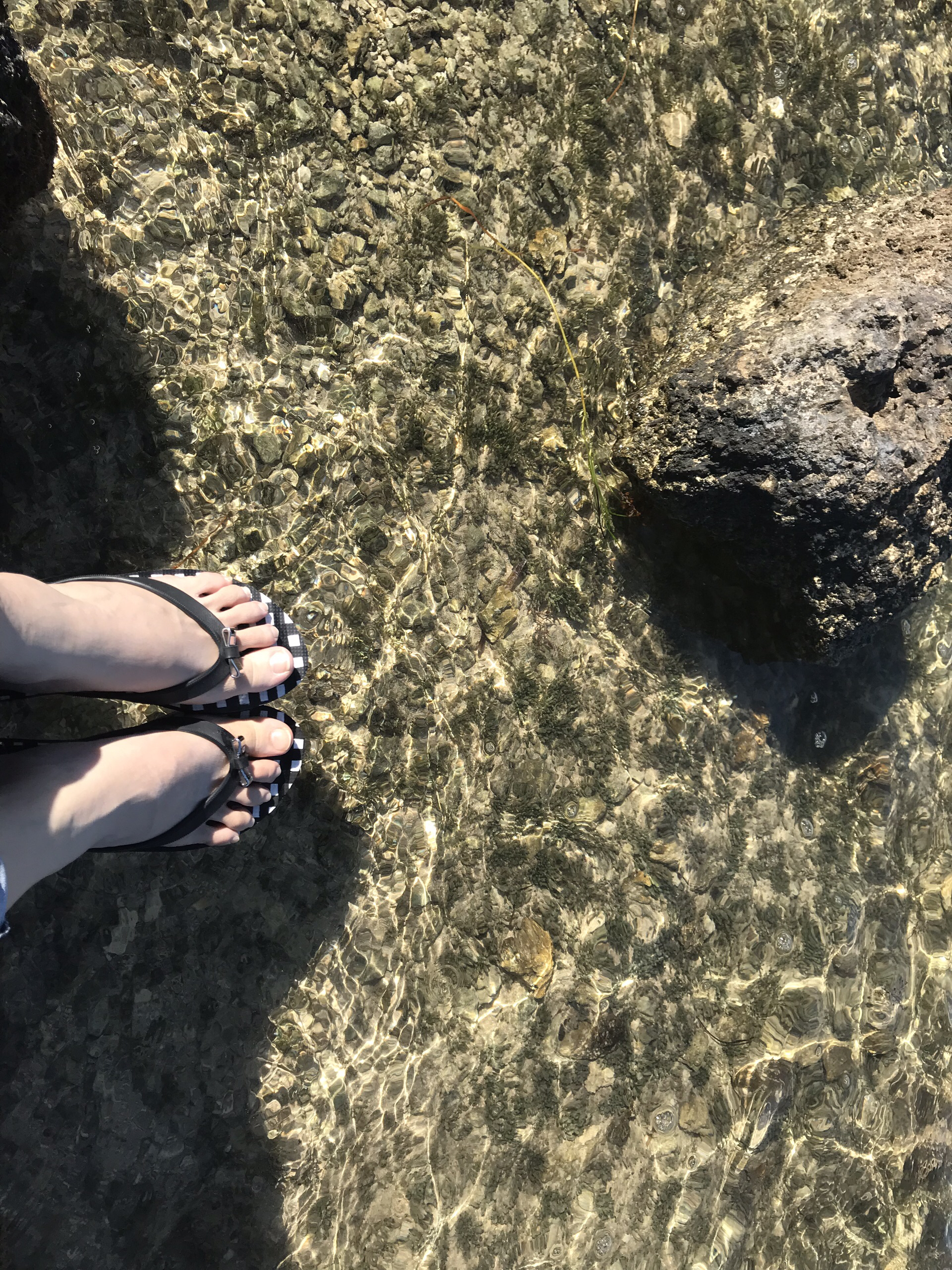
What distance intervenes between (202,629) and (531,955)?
6.68 feet

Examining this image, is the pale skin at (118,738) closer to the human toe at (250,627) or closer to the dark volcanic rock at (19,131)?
the human toe at (250,627)

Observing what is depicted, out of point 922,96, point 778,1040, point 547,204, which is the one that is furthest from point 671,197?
point 778,1040

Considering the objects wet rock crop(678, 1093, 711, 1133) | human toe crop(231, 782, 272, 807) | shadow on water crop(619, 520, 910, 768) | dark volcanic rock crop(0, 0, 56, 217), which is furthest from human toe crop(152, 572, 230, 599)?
wet rock crop(678, 1093, 711, 1133)

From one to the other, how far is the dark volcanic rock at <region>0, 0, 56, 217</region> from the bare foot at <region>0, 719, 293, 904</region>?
1777 millimetres

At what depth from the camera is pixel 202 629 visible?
9.99 feet

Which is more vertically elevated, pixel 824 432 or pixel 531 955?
pixel 824 432

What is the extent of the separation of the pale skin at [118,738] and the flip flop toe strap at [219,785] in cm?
3

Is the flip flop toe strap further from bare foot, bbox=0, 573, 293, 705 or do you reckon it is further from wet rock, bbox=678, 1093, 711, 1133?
wet rock, bbox=678, 1093, 711, 1133

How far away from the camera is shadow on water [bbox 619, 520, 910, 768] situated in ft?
12.7

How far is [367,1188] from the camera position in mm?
3580

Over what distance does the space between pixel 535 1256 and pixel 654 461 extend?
3.55m

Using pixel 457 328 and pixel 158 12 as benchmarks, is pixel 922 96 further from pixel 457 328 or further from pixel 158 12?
pixel 158 12

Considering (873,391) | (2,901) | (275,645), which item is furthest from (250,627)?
(873,391)

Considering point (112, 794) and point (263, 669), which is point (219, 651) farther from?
point (112, 794)
